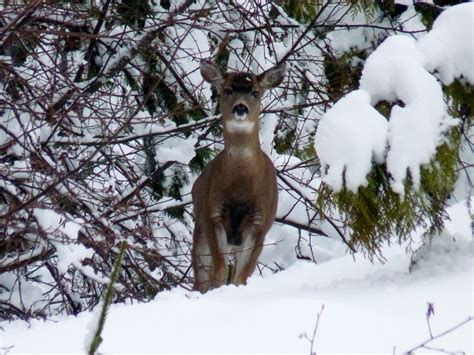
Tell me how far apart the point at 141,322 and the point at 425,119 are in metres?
1.88

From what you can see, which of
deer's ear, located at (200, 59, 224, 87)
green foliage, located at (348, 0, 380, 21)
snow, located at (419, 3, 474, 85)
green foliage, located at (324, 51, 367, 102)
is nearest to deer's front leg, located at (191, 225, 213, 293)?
deer's ear, located at (200, 59, 224, 87)

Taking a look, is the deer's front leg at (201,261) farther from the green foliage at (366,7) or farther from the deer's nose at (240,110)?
the green foliage at (366,7)

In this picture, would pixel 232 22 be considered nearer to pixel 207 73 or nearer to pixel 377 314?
pixel 207 73

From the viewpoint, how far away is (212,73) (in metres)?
8.81

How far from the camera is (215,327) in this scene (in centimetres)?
440

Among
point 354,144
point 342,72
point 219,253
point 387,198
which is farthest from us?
point 342,72

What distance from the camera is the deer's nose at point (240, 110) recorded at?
8.42m

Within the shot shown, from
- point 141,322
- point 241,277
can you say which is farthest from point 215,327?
point 241,277

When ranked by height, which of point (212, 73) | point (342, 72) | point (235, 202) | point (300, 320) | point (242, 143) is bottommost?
point (300, 320)

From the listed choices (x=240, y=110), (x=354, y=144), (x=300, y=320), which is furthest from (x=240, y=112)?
(x=300, y=320)

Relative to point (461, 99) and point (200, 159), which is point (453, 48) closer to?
point (461, 99)

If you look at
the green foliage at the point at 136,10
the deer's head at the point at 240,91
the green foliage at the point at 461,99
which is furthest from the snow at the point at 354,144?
the green foliage at the point at 136,10

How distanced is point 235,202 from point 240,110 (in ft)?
2.45

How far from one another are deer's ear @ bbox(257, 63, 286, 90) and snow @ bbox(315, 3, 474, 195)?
319 centimetres
